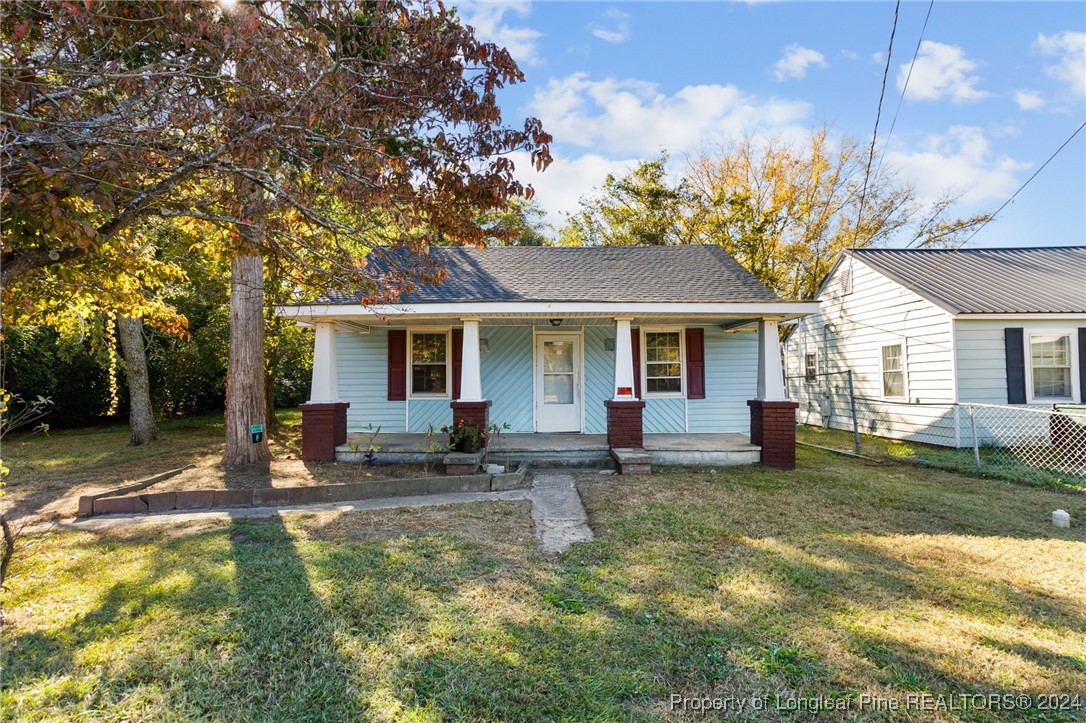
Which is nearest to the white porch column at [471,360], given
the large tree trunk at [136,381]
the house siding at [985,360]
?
the large tree trunk at [136,381]

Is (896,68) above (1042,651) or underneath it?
above

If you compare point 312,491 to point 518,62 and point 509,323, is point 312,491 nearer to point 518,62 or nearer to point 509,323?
point 509,323

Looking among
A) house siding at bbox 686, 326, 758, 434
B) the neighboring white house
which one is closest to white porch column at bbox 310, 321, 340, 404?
house siding at bbox 686, 326, 758, 434

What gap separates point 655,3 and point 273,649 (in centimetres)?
820

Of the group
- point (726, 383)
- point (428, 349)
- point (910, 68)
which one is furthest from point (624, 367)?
point (910, 68)

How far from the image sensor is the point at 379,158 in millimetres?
3988

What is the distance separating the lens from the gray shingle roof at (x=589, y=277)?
8156mm

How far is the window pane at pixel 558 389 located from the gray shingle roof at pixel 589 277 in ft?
6.22

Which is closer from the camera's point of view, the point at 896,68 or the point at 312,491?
the point at 312,491

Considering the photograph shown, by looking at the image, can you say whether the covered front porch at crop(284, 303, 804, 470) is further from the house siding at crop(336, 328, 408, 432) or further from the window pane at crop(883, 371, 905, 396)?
the window pane at crop(883, 371, 905, 396)

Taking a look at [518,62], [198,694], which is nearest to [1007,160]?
[518,62]

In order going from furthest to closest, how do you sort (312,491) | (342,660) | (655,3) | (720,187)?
(720,187) → (655,3) → (312,491) → (342,660)

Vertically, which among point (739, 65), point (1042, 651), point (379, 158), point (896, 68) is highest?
point (739, 65)

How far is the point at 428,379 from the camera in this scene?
9.97m
